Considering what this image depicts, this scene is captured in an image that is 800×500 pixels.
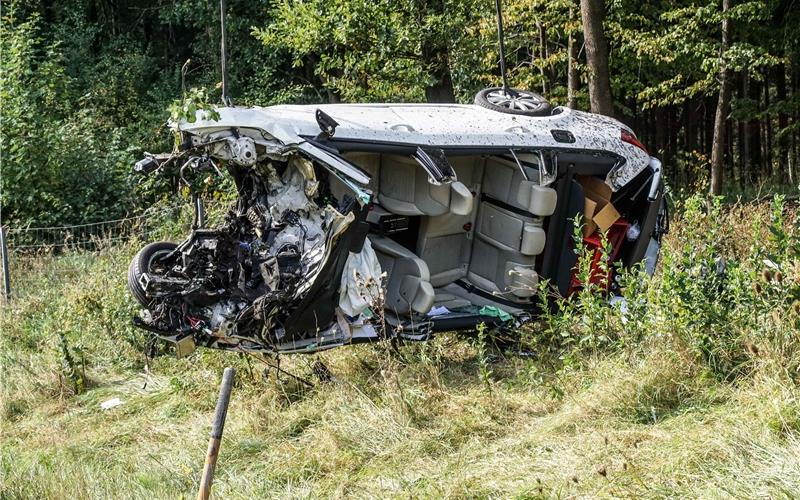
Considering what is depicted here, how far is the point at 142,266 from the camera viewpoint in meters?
7.38

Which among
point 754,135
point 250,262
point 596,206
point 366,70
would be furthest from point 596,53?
point 754,135

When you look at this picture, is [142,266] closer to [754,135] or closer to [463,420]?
[463,420]

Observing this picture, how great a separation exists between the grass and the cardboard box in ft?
2.96

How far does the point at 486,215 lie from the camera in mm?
8742

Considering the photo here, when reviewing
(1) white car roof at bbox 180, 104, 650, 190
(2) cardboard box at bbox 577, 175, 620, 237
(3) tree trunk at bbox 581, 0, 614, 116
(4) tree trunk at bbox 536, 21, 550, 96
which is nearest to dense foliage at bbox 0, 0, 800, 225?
(4) tree trunk at bbox 536, 21, 550, 96

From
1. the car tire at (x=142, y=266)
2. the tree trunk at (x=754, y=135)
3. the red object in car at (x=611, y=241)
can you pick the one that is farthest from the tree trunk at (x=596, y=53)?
the tree trunk at (x=754, y=135)

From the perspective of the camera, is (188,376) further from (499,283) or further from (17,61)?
(17,61)

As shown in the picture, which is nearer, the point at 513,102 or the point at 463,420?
the point at 463,420

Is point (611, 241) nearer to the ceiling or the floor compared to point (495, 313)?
nearer to the ceiling

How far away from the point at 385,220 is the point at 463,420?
7.42ft

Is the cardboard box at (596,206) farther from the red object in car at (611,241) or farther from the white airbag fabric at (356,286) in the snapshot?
the white airbag fabric at (356,286)

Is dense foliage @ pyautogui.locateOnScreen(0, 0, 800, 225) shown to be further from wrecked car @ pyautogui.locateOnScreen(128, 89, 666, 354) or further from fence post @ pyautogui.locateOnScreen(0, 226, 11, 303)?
wrecked car @ pyautogui.locateOnScreen(128, 89, 666, 354)

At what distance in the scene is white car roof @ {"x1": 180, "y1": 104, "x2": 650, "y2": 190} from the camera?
707 centimetres

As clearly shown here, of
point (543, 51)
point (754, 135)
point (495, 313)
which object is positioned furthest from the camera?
point (754, 135)
